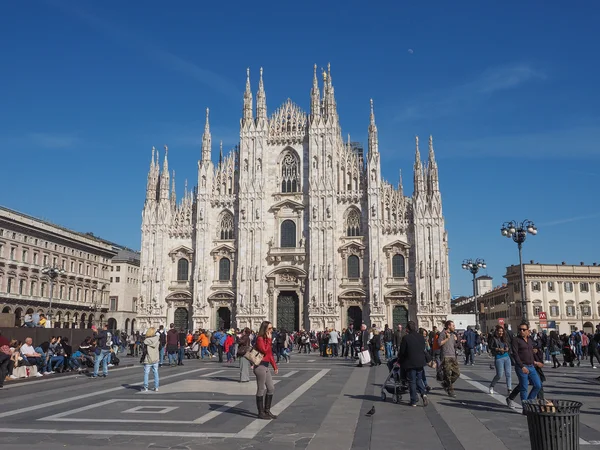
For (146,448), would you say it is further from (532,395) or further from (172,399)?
(532,395)

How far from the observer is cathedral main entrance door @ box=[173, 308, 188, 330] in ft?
166

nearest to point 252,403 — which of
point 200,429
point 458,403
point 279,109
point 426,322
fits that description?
point 200,429

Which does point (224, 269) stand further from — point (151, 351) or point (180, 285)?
point (151, 351)

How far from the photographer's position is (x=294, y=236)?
49.3 meters

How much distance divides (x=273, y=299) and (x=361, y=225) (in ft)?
30.6

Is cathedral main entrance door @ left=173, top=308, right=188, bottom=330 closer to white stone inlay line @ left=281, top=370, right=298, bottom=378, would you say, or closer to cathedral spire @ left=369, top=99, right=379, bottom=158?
cathedral spire @ left=369, top=99, right=379, bottom=158

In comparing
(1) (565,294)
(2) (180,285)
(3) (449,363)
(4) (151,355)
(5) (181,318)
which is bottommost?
(3) (449,363)

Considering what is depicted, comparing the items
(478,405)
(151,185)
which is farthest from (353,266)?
(478,405)

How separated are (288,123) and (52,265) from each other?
89.0ft

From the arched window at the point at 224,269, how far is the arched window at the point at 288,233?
493 cm

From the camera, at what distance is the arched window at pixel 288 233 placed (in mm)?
49281

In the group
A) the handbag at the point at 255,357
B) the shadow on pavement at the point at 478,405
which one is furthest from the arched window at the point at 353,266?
the handbag at the point at 255,357

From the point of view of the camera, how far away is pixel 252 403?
1254 centimetres

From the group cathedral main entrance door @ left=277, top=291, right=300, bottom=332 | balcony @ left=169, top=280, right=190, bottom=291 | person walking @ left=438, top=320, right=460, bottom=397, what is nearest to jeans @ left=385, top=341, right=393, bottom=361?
person walking @ left=438, top=320, right=460, bottom=397
